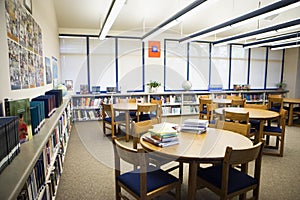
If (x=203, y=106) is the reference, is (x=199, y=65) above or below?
above

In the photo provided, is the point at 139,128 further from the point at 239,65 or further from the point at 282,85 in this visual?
the point at 282,85

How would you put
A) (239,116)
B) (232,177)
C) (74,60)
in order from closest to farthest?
(232,177), (239,116), (74,60)

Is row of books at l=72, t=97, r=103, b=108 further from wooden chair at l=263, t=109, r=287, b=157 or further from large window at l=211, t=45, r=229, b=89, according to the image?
wooden chair at l=263, t=109, r=287, b=157

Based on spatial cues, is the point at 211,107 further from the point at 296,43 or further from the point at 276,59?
the point at 276,59

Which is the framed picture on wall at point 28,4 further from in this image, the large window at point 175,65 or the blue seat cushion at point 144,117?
the large window at point 175,65

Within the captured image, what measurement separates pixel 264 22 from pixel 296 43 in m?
1.48

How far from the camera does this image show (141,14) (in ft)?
17.8

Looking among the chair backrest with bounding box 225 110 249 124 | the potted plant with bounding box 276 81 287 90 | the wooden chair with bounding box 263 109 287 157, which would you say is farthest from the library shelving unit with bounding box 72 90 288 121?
the wooden chair with bounding box 263 109 287 157

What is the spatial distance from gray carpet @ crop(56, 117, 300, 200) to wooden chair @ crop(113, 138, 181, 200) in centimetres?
58

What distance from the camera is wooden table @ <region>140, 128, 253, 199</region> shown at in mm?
1648

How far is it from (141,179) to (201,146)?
0.64 m

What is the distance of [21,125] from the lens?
154cm

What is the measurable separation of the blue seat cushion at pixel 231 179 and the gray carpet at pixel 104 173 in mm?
544

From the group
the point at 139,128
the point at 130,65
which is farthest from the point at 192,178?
the point at 130,65
